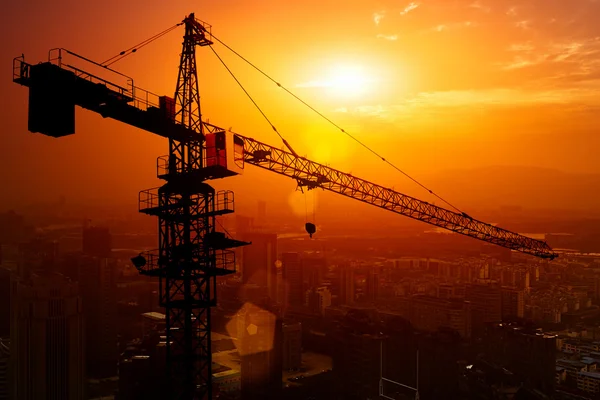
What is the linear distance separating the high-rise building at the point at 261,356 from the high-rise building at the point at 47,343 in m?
7.52

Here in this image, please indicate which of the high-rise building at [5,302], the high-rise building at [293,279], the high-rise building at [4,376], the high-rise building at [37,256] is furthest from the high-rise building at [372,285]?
the high-rise building at [4,376]

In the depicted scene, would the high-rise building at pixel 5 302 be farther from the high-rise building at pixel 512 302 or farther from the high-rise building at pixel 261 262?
the high-rise building at pixel 512 302

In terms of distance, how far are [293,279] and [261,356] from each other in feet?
74.2

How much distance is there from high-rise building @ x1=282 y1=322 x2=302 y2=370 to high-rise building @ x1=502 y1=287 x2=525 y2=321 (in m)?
16.8

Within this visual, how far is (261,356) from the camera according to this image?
2584 cm

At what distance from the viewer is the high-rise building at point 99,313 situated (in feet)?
95.6

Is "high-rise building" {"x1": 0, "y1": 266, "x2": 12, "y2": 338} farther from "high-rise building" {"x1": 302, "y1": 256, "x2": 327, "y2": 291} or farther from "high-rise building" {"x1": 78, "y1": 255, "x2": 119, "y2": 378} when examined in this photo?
"high-rise building" {"x1": 302, "y1": 256, "x2": 327, "y2": 291}

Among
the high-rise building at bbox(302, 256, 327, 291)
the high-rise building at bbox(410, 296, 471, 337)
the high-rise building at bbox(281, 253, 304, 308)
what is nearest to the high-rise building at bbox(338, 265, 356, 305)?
the high-rise building at bbox(302, 256, 327, 291)

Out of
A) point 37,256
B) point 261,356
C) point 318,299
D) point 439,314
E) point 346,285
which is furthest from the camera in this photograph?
point 346,285

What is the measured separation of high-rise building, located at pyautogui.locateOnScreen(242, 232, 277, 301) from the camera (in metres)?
46.2

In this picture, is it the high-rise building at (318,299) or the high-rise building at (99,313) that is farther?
the high-rise building at (318,299)

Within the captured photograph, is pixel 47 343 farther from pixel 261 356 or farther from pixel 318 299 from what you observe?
pixel 318 299

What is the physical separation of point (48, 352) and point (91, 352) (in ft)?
19.7

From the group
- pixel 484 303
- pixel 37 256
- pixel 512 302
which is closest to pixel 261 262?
pixel 484 303
